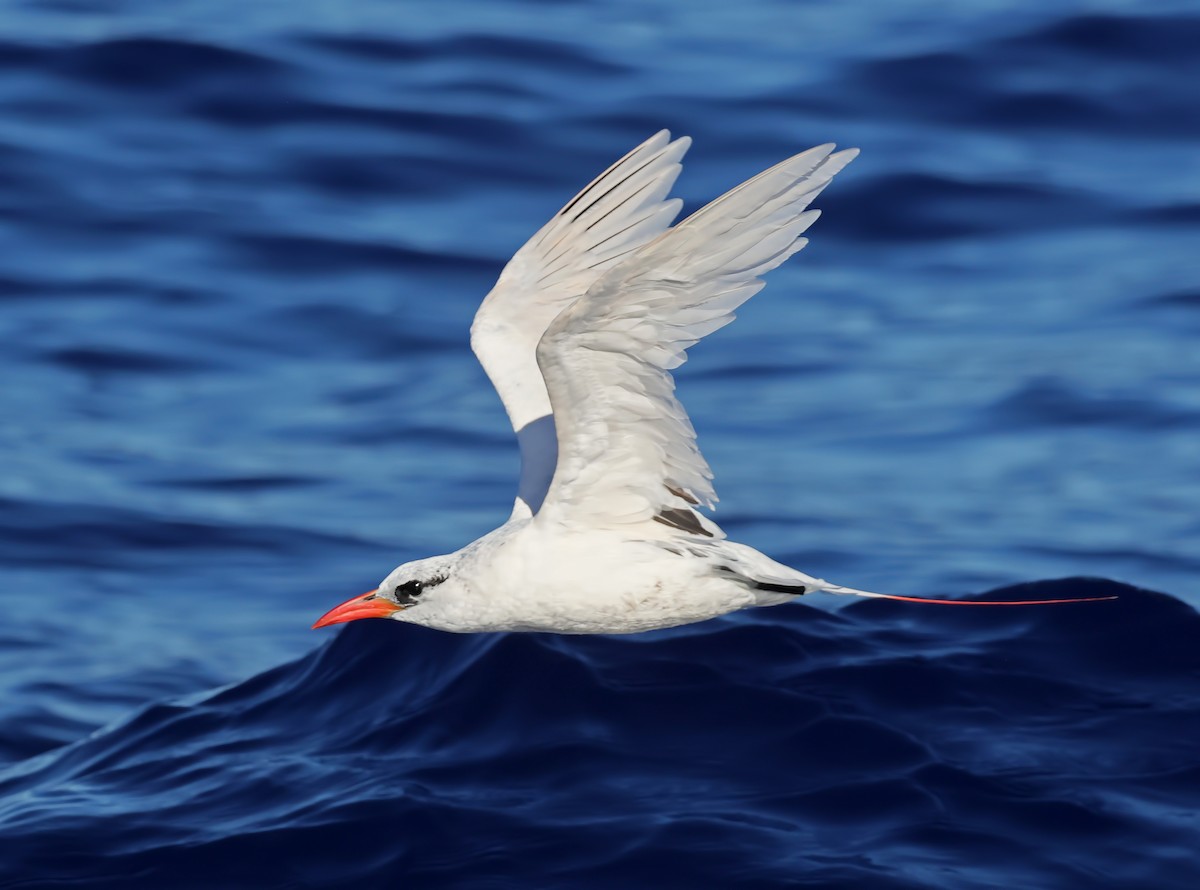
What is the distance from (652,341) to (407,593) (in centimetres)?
188

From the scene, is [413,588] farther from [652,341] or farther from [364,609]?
[652,341]

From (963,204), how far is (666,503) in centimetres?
1059

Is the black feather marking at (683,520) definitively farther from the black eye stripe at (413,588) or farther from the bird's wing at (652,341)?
the black eye stripe at (413,588)

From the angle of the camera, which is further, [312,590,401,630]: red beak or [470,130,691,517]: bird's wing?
[470,130,691,517]: bird's wing

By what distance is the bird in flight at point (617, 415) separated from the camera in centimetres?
606

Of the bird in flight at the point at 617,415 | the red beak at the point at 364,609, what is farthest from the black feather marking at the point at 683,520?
the red beak at the point at 364,609

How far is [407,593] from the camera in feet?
24.9

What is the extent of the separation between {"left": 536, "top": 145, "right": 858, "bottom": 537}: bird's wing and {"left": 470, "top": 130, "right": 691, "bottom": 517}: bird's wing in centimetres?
88

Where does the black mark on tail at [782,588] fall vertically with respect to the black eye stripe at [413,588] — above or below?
below

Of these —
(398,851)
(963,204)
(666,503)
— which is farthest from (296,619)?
(963,204)

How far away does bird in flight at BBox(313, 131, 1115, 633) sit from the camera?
6.06 metres

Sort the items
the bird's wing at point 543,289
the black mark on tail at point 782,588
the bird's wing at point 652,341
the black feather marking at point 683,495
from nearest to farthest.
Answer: the bird's wing at point 652,341
the black mark on tail at point 782,588
the black feather marking at point 683,495
the bird's wing at point 543,289

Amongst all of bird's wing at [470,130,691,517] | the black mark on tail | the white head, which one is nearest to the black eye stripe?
the white head

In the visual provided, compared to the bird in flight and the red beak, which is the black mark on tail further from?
the red beak
